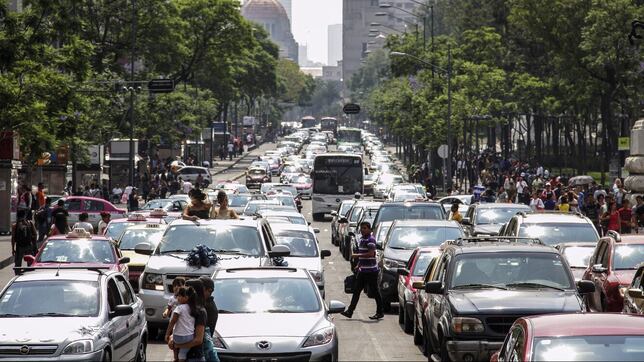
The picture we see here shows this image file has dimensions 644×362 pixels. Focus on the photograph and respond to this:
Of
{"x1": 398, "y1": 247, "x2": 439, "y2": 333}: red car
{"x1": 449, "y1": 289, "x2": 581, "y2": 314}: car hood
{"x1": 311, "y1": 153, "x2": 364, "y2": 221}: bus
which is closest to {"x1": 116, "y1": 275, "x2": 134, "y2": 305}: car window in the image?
{"x1": 449, "y1": 289, "x2": 581, "y2": 314}: car hood

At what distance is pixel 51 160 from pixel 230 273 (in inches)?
1977

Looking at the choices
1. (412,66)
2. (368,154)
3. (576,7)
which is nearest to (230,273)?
(576,7)

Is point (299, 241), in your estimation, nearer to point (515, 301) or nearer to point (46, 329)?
point (515, 301)

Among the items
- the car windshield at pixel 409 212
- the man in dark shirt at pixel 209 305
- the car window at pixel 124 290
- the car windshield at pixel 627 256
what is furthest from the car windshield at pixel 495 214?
the man in dark shirt at pixel 209 305

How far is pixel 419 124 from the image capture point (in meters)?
91.6

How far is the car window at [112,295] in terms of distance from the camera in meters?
17.2

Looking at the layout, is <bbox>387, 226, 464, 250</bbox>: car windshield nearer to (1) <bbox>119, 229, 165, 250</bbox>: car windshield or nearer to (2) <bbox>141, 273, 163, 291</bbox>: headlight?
(1) <bbox>119, 229, 165, 250</bbox>: car windshield

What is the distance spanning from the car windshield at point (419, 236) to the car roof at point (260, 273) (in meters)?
10.2

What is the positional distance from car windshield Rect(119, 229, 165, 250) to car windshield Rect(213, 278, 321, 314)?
11.6m

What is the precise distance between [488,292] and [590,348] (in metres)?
6.67

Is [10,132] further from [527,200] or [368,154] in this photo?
[368,154]

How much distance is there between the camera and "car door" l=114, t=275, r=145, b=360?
17.3 m

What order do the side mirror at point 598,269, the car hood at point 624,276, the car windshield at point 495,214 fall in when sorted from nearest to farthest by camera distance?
the car hood at point 624,276 → the side mirror at point 598,269 → the car windshield at point 495,214

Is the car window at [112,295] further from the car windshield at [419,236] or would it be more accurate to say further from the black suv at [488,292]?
the car windshield at [419,236]
